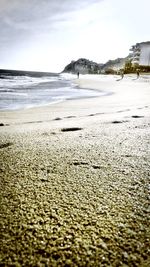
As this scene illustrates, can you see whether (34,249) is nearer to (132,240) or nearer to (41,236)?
(41,236)

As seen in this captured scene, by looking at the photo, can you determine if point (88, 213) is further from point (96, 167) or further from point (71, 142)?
point (71, 142)

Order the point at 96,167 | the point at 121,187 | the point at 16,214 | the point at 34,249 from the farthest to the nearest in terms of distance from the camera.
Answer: the point at 96,167, the point at 121,187, the point at 16,214, the point at 34,249

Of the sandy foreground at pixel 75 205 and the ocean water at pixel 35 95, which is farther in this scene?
the ocean water at pixel 35 95

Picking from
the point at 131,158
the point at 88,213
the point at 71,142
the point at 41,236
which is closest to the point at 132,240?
the point at 88,213

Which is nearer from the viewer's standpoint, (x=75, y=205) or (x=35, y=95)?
(x=75, y=205)

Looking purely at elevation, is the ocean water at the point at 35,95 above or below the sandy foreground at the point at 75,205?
above

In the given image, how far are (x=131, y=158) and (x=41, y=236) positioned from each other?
0.93m

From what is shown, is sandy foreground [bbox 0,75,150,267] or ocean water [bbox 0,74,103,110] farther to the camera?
ocean water [bbox 0,74,103,110]

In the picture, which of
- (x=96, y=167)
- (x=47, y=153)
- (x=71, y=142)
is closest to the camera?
(x=96, y=167)

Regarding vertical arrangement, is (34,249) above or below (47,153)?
below

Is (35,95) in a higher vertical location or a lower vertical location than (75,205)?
higher

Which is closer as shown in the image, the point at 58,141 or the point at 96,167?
the point at 96,167

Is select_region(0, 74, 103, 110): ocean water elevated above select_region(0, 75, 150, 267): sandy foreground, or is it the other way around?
select_region(0, 74, 103, 110): ocean water

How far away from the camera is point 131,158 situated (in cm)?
159
